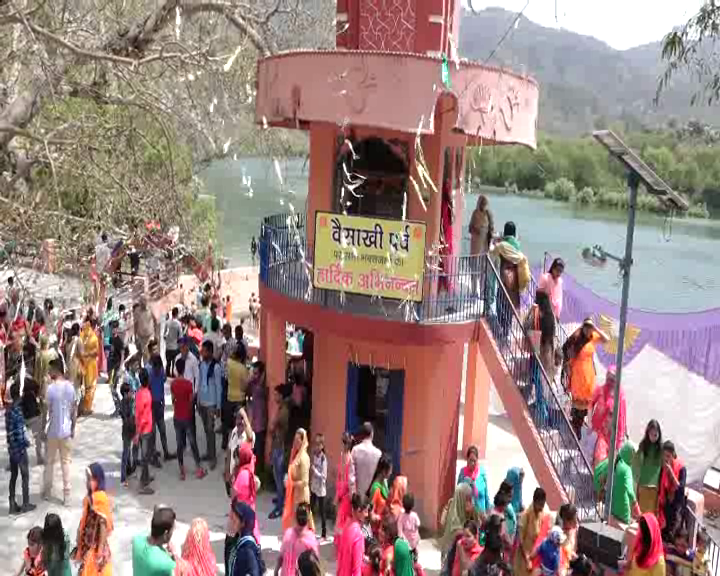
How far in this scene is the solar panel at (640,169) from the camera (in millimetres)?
6781

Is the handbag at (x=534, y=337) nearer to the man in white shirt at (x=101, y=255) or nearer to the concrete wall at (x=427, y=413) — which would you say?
the concrete wall at (x=427, y=413)

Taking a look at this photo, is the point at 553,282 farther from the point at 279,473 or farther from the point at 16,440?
the point at 16,440

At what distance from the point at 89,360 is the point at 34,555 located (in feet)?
21.7

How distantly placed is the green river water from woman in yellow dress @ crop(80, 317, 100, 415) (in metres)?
15.3

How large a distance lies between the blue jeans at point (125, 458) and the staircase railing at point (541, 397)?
497 cm

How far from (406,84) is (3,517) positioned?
22.8 ft

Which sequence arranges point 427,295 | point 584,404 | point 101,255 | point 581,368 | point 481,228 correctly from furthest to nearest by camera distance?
point 101,255
point 481,228
point 427,295
point 584,404
point 581,368

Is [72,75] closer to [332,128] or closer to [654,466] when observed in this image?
[332,128]

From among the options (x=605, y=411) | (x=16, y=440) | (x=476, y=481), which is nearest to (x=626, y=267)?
(x=476, y=481)

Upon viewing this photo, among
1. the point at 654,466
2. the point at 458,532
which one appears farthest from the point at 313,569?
the point at 654,466

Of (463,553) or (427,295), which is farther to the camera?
(427,295)

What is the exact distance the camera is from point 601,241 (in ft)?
197

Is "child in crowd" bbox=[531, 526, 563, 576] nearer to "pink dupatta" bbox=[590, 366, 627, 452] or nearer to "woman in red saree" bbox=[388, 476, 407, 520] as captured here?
"woman in red saree" bbox=[388, 476, 407, 520]

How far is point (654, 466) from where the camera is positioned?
8.59 meters
